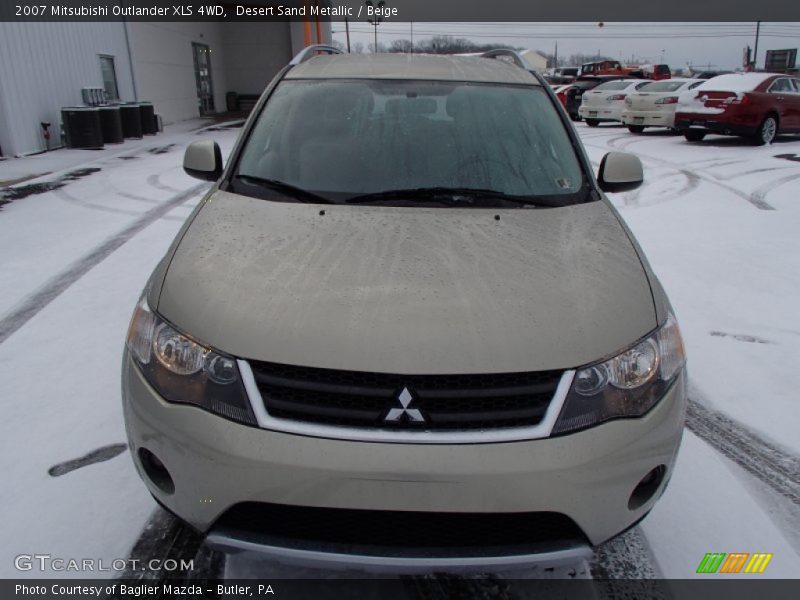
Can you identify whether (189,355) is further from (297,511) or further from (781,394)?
(781,394)

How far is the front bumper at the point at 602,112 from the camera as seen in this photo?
19.0 m

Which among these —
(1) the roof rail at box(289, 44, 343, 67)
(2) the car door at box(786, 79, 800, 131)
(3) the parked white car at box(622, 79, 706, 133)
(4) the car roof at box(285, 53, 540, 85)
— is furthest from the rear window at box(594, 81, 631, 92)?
(4) the car roof at box(285, 53, 540, 85)

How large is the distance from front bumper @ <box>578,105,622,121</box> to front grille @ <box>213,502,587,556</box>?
62.9 feet

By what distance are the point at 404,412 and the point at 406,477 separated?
0.18 m

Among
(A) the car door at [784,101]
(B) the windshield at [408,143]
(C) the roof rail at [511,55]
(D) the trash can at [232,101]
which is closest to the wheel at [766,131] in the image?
(A) the car door at [784,101]

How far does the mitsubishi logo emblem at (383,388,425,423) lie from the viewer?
171cm

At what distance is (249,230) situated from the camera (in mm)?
2363

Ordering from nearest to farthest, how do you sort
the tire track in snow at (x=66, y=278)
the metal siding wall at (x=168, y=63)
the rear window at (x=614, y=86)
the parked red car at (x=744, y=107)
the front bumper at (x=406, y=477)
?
the front bumper at (x=406, y=477) → the tire track in snow at (x=66, y=278) → the parked red car at (x=744, y=107) → the metal siding wall at (x=168, y=63) → the rear window at (x=614, y=86)

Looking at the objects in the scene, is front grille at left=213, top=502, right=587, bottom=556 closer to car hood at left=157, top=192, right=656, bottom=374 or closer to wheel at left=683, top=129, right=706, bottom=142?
car hood at left=157, top=192, right=656, bottom=374

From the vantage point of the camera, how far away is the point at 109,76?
16.5m

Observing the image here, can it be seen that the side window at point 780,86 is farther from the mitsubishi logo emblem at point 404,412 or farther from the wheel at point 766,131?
the mitsubishi logo emblem at point 404,412

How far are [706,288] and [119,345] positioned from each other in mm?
4602

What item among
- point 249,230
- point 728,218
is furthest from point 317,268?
point 728,218

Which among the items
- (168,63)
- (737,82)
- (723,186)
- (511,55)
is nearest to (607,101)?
(737,82)
